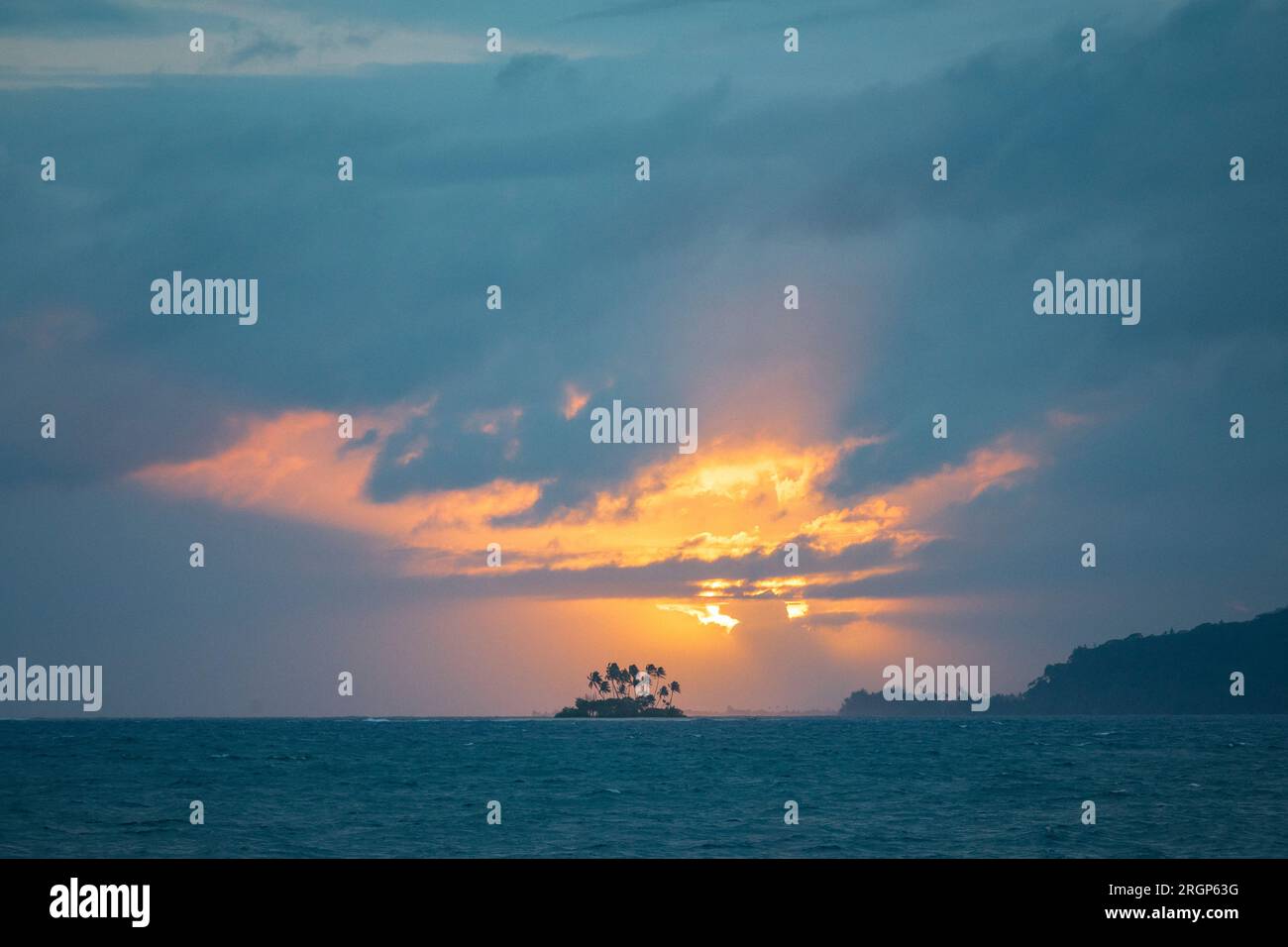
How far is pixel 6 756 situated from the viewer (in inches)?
4198

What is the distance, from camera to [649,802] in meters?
65.1

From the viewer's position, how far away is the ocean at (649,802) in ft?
152

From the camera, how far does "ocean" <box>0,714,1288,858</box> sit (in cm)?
4628

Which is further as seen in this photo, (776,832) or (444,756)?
(444,756)

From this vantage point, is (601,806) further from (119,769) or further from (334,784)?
(119,769)

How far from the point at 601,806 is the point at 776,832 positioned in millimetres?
15681

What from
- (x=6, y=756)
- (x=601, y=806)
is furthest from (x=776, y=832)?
(x=6, y=756)
